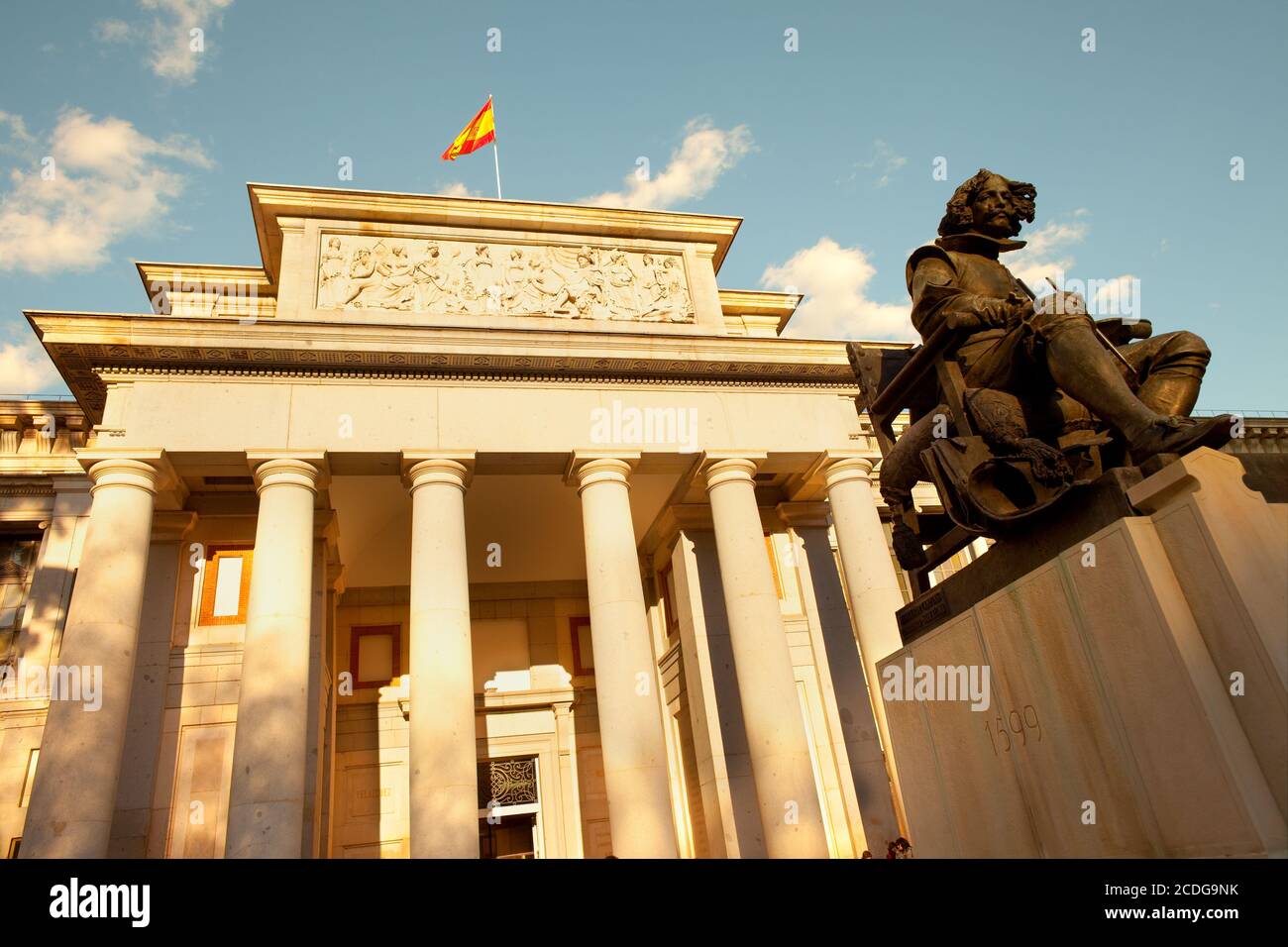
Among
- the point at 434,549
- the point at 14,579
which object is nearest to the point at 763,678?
the point at 434,549

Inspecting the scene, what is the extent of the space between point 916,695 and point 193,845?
54.2 ft

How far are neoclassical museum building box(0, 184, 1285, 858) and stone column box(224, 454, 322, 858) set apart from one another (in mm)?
50

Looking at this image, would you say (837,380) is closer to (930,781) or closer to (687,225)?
(687,225)

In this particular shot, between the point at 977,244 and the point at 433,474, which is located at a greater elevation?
the point at 433,474

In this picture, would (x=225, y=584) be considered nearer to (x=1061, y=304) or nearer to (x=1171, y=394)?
(x=1061, y=304)

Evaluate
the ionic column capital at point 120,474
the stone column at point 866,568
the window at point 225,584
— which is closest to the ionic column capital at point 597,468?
the stone column at point 866,568

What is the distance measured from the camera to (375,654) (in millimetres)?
24453

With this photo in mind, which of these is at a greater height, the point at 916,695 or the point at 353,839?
the point at 353,839

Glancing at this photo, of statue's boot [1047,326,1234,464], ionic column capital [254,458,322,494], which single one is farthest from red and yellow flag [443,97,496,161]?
statue's boot [1047,326,1234,464]

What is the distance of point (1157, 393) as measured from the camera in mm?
5086

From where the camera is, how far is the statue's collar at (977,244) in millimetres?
6562

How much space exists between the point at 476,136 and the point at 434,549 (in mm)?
12342
